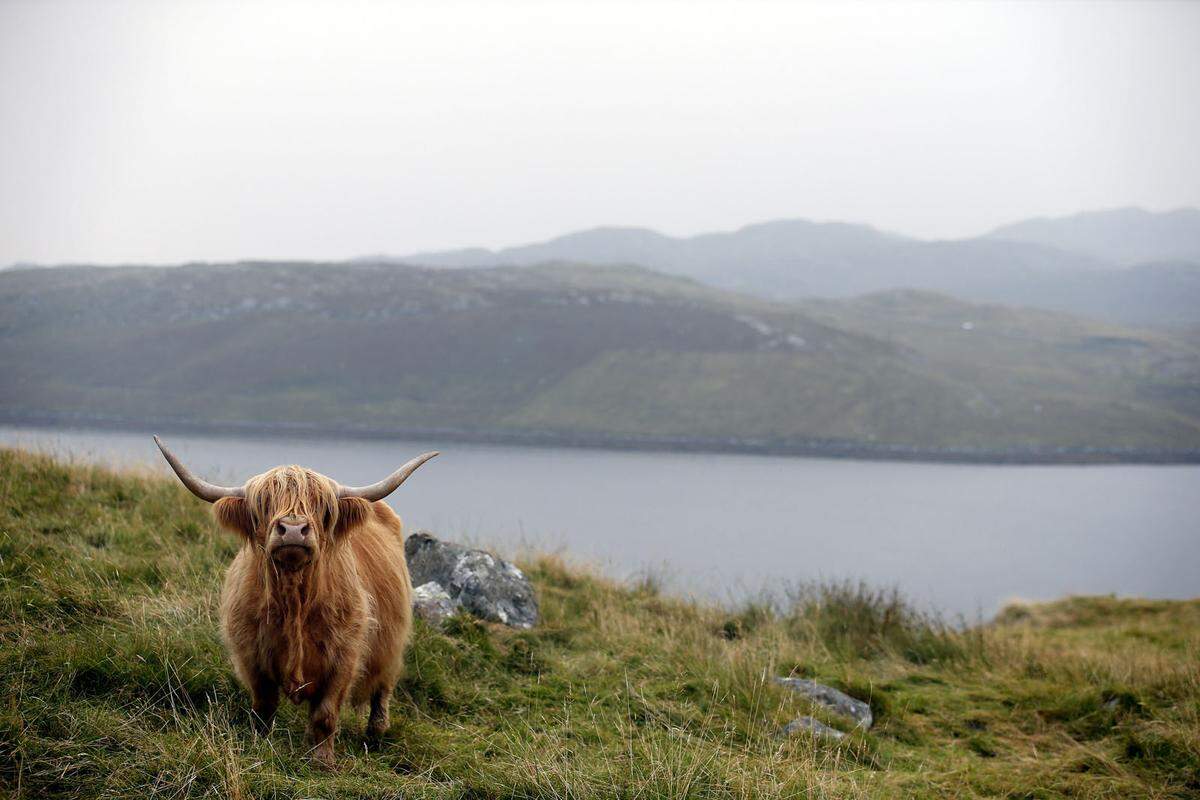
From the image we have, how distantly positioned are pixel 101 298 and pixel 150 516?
379 feet

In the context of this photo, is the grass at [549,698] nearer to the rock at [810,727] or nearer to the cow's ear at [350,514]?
the rock at [810,727]

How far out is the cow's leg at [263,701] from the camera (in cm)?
352

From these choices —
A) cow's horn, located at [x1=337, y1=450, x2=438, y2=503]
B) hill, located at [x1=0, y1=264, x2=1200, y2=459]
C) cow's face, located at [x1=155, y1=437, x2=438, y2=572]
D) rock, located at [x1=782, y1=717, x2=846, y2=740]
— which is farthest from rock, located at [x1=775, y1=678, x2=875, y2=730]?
hill, located at [x1=0, y1=264, x2=1200, y2=459]

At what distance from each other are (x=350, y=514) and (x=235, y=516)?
45 centimetres

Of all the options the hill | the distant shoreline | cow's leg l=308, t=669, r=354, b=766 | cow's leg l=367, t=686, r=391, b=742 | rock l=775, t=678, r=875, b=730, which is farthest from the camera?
the hill

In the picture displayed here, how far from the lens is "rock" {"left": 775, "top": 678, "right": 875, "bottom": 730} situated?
17.5 ft

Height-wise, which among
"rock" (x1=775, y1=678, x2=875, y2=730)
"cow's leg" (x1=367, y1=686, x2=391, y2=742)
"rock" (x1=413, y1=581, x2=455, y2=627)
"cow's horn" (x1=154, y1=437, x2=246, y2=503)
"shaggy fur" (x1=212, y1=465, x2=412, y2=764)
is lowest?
"rock" (x1=775, y1=678, x2=875, y2=730)

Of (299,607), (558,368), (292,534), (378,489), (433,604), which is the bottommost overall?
(433,604)

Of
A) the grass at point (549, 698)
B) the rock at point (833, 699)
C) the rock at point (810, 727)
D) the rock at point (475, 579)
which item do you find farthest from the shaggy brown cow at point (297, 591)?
the rock at point (833, 699)

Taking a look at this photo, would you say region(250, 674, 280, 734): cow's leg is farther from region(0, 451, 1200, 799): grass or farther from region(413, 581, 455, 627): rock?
region(413, 581, 455, 627): rock

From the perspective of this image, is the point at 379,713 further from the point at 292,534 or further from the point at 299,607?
the point at 292,534

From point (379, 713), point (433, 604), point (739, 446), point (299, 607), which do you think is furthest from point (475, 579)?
point (739, 446)

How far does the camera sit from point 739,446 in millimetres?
75562

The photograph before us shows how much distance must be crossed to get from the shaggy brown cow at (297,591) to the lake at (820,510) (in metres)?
20.0
